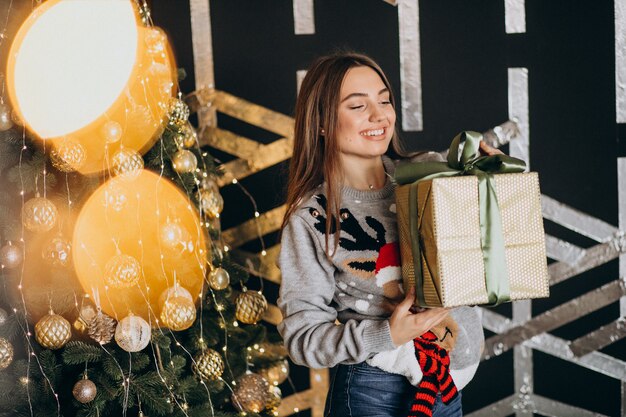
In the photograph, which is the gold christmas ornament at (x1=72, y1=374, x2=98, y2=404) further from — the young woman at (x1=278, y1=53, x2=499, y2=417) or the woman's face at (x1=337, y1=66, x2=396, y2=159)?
the woman's face at (x1=337, y1=66, x2=396, y2=159)

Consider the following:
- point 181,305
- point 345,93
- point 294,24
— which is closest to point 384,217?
point 345,93

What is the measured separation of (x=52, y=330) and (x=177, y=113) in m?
0.72

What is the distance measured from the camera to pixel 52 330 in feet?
5.75

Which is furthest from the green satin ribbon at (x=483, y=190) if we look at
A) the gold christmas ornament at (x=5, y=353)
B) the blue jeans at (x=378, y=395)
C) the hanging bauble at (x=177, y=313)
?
the gold christmas ornament at (x=5, y=353)

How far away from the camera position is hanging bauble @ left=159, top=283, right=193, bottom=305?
1.90m

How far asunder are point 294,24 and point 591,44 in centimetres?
110

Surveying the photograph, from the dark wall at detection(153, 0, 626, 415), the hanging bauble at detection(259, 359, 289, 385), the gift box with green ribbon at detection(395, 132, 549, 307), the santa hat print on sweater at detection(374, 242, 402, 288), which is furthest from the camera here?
the dark wall at detection(153, 0, 626, 415)

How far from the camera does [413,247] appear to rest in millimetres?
1450

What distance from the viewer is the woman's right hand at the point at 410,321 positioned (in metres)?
1.50

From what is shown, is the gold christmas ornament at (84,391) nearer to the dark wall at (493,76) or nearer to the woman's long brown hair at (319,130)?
the woman's long brown hair at (319,130)

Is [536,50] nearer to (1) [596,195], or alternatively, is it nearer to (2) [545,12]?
(2) [545,12]

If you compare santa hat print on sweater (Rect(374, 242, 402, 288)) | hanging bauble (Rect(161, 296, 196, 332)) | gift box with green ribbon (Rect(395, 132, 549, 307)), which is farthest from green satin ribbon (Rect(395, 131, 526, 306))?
hanging bauble (Rect(161, 296, 196, 332))

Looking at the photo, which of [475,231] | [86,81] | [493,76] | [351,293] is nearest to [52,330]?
[86,81]

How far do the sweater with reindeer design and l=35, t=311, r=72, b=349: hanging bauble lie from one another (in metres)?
0.59
